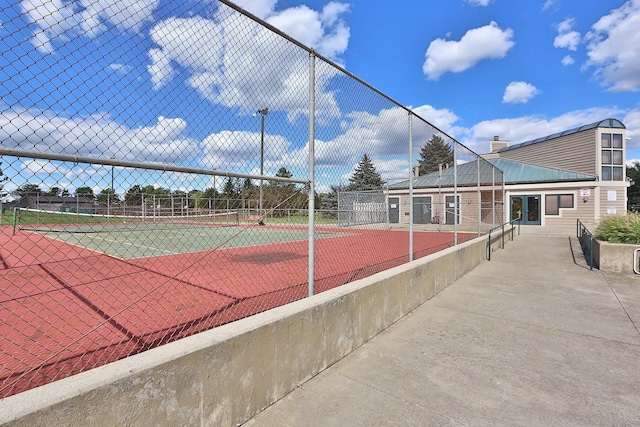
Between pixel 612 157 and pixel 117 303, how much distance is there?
28805mm

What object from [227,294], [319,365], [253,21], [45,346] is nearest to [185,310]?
[227,294]

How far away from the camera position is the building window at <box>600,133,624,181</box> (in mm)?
22328

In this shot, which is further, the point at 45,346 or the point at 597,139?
the point at 597,139

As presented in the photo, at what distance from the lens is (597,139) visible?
22.5 meters

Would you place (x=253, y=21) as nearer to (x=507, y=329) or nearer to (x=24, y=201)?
(x=24, y=201)

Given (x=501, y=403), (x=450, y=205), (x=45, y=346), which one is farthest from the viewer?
(x=450, y=205)

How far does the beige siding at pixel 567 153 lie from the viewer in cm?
2292

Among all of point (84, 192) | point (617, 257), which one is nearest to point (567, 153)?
point (617, 257)

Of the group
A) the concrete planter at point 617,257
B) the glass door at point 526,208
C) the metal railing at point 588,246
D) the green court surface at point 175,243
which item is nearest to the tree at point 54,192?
the green court surface at point 175,243

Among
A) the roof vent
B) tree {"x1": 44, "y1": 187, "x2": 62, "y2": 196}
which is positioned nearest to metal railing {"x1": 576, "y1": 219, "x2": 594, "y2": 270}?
tree {"x1": 44, "y1": 187, "x2": 62, "y2": 196}

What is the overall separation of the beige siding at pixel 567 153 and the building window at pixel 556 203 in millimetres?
2817

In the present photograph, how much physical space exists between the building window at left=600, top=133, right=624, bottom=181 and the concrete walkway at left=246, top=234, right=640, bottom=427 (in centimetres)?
2164

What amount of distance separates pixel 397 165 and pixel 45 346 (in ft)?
17.7

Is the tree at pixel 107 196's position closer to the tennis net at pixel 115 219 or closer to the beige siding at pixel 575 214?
the tennis net at pixel 115 219
